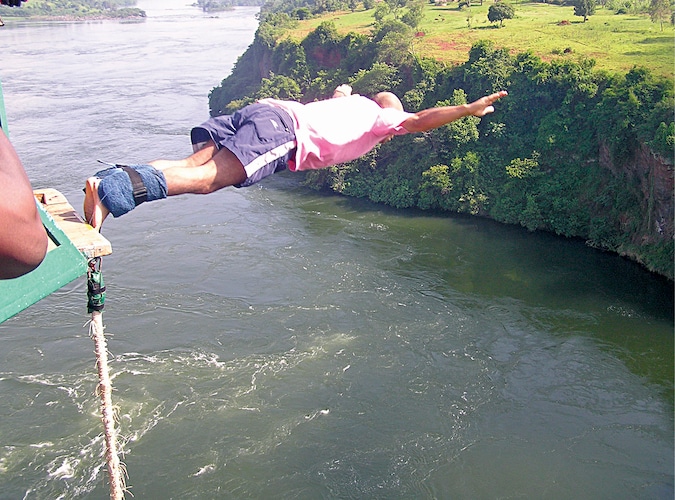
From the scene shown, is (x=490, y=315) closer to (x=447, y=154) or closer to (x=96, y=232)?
(x=447, y=154)

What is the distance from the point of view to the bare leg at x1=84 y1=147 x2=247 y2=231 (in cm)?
280

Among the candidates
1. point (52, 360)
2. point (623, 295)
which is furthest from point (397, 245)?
point (52, 360)

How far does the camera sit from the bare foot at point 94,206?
279cm

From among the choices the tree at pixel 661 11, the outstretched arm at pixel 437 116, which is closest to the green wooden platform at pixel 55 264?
the outstretched arm at pixel 437 116

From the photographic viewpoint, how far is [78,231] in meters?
2.78

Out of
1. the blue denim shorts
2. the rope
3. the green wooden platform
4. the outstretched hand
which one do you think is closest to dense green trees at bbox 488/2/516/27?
the outstretched hand

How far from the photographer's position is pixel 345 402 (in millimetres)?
10844

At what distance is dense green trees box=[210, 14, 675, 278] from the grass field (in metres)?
0.89

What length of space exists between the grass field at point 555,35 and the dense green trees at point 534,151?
0.89 meters

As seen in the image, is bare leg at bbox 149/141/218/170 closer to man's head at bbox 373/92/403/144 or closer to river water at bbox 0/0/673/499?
man's head at bbox 373/92/403/144

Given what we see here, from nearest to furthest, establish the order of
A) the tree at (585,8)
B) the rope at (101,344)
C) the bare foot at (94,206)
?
1. the bare foot at (94,206)
2. the rope at (101,344)
3. the tree at (585,8)

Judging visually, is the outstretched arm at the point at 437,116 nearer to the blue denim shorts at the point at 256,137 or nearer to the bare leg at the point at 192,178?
the blue denim shorts at the point at 256,137

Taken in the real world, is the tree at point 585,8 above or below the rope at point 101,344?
above

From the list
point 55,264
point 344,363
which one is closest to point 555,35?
point 344,363
